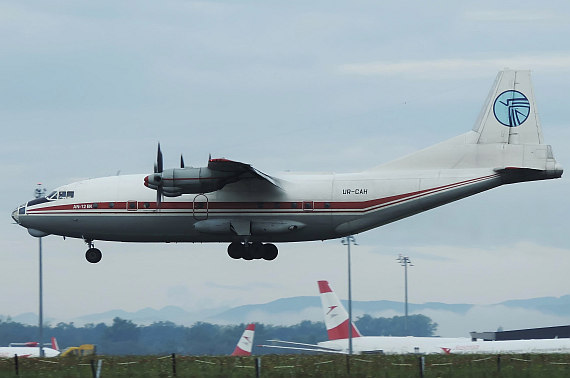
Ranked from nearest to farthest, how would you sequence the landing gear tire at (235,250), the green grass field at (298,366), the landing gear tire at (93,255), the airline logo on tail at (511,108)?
the green grass field at (298,366) < the airline logo on tail at (511,108) < the landing gear tire at (235,250) < the landing gear tire at (93,255)

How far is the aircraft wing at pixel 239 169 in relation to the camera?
4100 cm

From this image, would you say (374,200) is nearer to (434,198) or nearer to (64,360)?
(434,198)

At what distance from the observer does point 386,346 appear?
58125mm

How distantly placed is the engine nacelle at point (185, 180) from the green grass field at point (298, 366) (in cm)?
772

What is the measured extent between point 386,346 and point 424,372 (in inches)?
1038

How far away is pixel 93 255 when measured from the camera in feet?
154

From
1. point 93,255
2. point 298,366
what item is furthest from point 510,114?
point 93,255

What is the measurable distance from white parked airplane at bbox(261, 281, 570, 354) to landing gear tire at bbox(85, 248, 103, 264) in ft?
34.1

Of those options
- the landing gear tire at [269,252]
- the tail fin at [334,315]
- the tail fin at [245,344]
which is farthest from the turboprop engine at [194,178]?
the tail fin at [334,315]

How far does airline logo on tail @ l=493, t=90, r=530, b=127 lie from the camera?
44.0m

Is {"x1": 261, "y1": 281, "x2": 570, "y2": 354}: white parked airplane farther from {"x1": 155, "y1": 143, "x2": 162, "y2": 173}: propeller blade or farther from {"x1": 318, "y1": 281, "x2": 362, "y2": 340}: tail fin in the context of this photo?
{"x1": 155, "y1": 143, "x2": 162, "y2": 173}: propeller blade

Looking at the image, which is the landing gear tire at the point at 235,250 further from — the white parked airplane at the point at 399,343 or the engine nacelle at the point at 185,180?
the white parked airplane at the point at 399,343

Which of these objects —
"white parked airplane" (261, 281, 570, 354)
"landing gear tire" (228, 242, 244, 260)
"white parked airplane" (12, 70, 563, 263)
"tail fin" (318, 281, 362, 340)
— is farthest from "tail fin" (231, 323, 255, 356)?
"tail fin" (318, 281, 362, 340)

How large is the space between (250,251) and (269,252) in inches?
41.4
